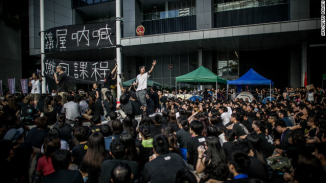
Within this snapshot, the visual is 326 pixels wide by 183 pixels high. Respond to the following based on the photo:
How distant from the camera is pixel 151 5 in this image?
75.5ft

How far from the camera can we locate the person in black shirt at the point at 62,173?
2.75 m

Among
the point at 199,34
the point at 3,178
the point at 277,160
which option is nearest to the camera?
the point at 3,178

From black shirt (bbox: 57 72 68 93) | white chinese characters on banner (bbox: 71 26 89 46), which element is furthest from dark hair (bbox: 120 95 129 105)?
white chinese characters on banner (bbox: 71 26 89 46)

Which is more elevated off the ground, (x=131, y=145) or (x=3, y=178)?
(x=131, y=145)

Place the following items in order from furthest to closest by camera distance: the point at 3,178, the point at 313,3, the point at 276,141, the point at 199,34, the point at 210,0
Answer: the point at 210,0 → the point at 313,3 → the point at 199,34 → the point at 276,141 → the point at 3,178

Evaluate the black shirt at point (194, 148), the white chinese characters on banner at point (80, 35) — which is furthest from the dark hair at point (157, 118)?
the white chinese characters on banner at point (80, 35)

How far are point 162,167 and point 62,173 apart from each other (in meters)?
1.37

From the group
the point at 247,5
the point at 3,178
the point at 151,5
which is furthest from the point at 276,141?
the point at 151,5

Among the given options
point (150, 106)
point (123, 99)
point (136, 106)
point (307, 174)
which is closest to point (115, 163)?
point (307, 174)

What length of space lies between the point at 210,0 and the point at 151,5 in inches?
263

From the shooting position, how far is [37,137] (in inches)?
186

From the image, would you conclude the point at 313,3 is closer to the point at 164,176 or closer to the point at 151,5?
the point at 151,5

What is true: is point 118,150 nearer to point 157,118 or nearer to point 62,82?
point 157,118

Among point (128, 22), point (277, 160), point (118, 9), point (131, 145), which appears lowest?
point (277, 160)
